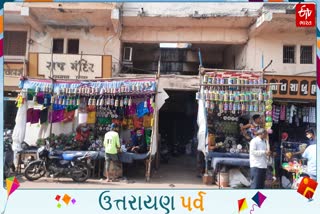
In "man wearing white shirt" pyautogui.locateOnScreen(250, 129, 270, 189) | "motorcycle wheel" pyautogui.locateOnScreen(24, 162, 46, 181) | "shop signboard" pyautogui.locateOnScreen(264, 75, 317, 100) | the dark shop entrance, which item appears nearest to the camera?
"man wearing white shirt" pyautogui.locateOnScreen(250, 129, 270, 189)

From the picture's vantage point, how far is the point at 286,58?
904 centimetres

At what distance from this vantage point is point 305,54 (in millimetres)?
8906

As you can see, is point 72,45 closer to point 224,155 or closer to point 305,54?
point 224,155

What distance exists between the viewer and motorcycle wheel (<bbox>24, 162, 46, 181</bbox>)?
657 centimetres

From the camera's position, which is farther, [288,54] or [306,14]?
[288,54]

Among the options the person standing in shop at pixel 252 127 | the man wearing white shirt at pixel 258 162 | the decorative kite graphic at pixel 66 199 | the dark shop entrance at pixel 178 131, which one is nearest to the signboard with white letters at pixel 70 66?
the dark shop entrance at pixel 178 131

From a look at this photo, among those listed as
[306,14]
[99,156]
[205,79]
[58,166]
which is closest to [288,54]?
[205,79]

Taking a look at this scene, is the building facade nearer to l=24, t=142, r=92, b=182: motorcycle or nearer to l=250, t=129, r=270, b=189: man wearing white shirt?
l=24, t=142, r=92, b=182: motorcycle

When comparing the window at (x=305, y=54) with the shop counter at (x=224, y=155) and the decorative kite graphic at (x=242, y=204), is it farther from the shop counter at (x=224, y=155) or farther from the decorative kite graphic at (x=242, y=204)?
the decorative kite graphic at (x=242, y=204)

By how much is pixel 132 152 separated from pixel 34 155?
229 centimetres

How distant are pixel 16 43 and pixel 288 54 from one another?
26.1 ft

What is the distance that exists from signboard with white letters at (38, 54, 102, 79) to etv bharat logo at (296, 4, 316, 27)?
6067 mm

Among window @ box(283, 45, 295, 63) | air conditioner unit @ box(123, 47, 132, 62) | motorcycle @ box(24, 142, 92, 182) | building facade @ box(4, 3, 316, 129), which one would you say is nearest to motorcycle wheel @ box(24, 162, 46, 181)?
motorcycle @ box(24, 142, 92, 182)

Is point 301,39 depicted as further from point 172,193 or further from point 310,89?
point 172,193
